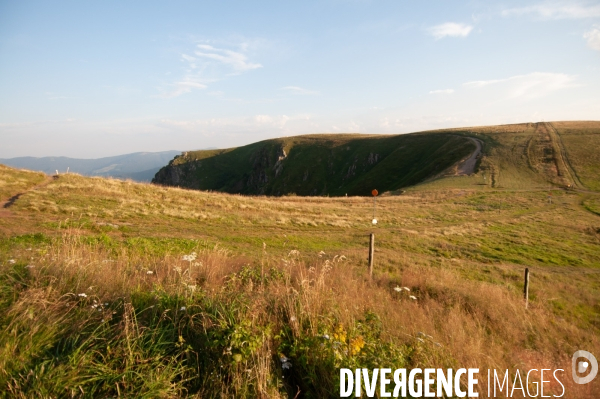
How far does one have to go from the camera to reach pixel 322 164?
4835 inches

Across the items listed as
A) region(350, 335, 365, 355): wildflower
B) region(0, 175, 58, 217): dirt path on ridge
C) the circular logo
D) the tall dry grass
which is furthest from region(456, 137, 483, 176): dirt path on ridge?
region(350, 335, 365, 355): wildflower

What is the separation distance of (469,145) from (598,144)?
78.1ft

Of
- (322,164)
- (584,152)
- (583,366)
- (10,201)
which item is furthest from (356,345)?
(322,164)

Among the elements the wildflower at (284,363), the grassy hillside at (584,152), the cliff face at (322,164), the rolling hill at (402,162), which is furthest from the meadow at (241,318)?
the cliff face at (322,164)

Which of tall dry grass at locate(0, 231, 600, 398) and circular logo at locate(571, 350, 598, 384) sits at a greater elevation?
tall dry grass at locate(0, 231, 600, 398)

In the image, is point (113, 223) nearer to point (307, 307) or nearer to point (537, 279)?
point (307, 307)

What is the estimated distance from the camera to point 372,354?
4.03 m

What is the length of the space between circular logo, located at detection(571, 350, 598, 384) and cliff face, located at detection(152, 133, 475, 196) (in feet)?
230

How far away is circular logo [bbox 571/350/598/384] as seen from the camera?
529 centimetres

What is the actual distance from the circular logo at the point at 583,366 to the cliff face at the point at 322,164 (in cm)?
7000

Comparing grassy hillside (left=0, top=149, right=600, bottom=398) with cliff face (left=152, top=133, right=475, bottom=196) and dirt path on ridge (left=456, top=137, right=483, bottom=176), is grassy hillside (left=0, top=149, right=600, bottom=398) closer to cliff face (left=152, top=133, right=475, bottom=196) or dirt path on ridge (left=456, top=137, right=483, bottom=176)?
dirt path on ridge (left=456, top=137, right=483, bottom=176)

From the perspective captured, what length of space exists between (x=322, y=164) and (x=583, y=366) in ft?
388

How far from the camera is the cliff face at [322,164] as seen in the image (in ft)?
286

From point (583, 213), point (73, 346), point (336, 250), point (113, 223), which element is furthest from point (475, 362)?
point (583, 213)
